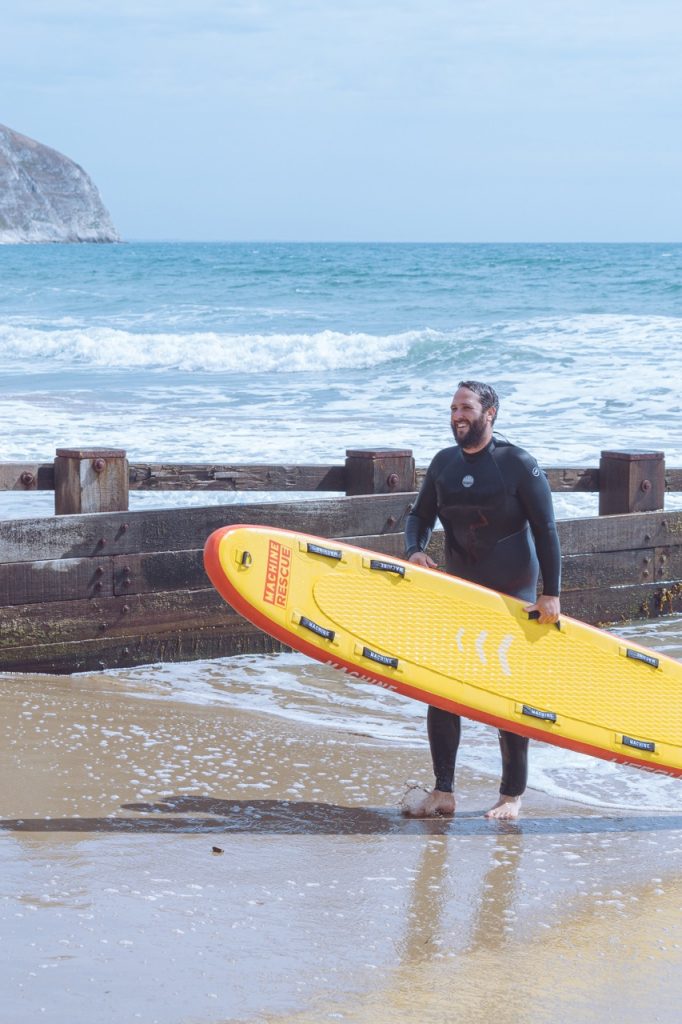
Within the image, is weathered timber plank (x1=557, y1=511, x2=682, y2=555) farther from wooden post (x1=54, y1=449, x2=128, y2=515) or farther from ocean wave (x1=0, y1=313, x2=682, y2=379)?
ocean wave (x1=0, y1=313, x2=682, y2=379)

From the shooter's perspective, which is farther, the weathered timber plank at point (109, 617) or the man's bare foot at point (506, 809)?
the weathered timber plank at point (109, 617)

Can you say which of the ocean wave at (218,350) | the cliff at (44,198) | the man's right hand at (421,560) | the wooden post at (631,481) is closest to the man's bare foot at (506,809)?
the man's right hand at (421,560)

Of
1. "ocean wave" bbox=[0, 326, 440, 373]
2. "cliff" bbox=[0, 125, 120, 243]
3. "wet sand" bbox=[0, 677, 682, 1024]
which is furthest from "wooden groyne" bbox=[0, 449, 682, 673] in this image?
"cliff" bbox=[0, 125, 120, 243]

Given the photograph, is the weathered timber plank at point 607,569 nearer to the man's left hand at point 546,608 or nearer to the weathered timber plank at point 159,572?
the weathered timber plank at point 159,572

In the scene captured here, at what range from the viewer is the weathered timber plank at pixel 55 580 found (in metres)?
5.88

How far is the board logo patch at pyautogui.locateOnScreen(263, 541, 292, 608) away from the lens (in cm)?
459

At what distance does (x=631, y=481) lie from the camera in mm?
7340

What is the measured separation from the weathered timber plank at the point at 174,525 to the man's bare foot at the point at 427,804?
7.23ft

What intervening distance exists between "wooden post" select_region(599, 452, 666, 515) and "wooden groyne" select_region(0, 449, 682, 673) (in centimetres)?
2

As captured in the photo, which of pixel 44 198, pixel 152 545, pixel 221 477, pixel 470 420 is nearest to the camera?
pixel 470 420

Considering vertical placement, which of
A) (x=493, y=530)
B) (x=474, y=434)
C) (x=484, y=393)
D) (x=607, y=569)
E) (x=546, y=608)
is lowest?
(x=607, y=569)

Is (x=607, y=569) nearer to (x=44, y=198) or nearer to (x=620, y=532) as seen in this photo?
(x=620, y=532)

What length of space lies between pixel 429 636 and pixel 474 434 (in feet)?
Answer: 2.59

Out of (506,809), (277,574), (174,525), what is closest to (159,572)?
(174,525)
